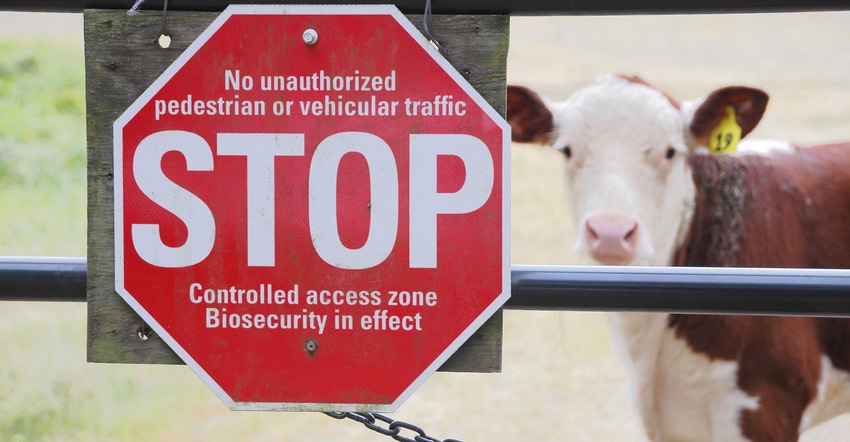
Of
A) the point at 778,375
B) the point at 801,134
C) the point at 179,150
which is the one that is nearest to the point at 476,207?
the point at 179,150

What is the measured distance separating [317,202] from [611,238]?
145cm

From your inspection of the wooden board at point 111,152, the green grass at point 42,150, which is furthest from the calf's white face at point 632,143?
the green grass at point 42,150

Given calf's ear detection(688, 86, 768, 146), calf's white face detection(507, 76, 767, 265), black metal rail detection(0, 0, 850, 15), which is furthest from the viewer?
calf's ear detection(688, 86, 768, 146)

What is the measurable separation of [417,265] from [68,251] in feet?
18.3

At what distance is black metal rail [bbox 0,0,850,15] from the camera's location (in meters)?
1.04

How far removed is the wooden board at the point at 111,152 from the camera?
111 cm

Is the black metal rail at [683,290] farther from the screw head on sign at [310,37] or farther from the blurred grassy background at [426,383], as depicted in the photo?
the blurred grassy background at [426,383]

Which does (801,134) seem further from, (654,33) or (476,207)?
(476,207)

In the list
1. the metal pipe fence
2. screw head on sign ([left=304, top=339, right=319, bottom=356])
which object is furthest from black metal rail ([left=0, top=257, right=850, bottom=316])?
screw head on sign ([left=304, top=339, right=319, bottom=356])

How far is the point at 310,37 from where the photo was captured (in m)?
1.07

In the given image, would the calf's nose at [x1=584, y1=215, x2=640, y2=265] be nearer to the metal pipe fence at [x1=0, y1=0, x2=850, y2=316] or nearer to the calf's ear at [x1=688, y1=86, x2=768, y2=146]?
the calf's ear at [x1=688, y1=86, x2=768, y2=146]

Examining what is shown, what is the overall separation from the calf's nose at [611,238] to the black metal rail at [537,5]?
1.35 meters

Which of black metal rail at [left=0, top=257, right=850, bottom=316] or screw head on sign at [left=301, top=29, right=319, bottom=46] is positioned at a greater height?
screw head on sign at [left=301, top=29, right=319, bottom=46]

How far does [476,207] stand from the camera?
1.06 meters
